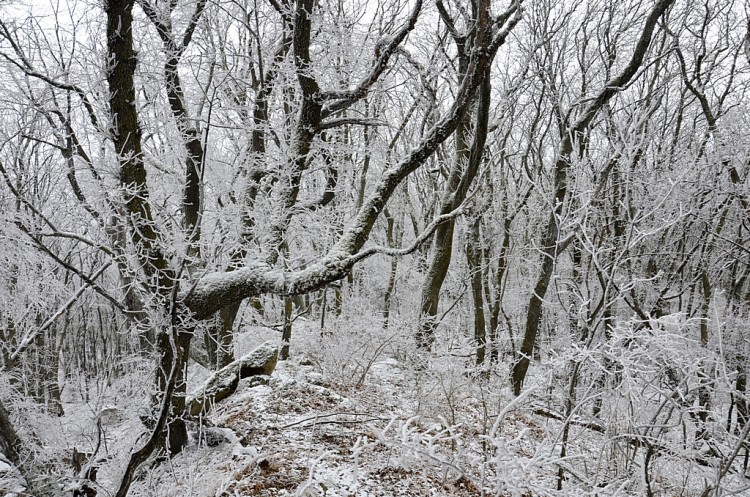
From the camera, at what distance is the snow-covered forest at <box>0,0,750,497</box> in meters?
3.47

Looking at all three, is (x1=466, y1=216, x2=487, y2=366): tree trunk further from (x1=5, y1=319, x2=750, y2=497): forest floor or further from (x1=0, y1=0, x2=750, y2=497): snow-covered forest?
(x1=5, y1=319, x2=750, y2=497): forest floor

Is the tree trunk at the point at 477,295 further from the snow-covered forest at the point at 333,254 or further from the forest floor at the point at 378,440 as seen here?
the forest floor at the point at 378,440

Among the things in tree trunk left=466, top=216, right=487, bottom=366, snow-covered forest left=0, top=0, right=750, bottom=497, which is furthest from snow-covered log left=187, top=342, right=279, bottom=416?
tree trunk left=466, top=216, right=487, bottom=366

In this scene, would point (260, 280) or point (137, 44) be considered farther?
point (137, 44)

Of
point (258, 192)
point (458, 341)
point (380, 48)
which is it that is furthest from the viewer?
point (458, 341)

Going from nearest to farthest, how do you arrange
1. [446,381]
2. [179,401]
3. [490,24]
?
[490,24]
[179,401]
[446,381]

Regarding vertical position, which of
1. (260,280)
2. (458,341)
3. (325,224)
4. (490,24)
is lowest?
(458,341)

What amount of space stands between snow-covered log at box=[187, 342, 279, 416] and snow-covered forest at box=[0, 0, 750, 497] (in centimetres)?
4

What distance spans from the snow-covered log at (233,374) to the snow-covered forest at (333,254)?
0.12ft

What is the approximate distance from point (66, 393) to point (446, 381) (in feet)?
67.8

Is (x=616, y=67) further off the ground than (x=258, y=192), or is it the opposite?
(x=616, y=67)

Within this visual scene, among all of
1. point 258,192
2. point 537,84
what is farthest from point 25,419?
point 537,84

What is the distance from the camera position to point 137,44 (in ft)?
18.1

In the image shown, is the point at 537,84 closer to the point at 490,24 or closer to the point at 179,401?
the point at 490,24
